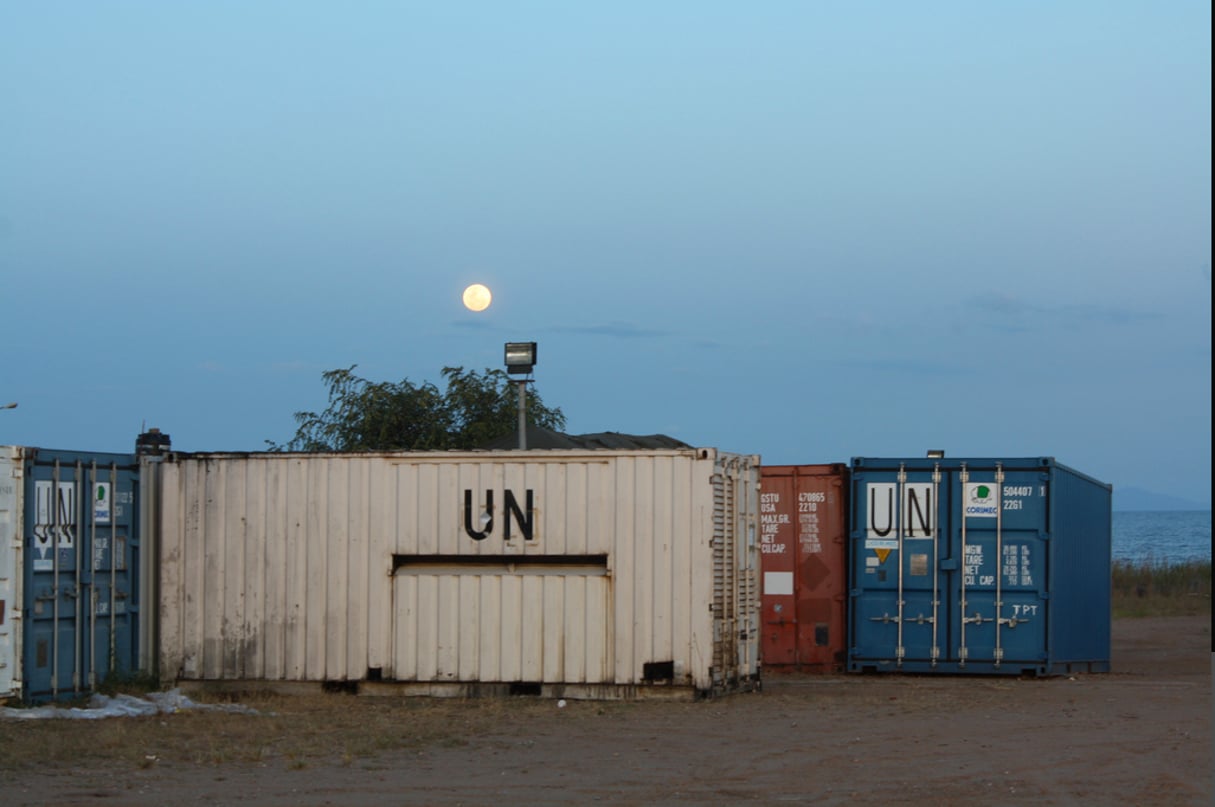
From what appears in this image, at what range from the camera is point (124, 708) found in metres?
16.2

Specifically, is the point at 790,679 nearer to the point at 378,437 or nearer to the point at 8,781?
the point at 8,781

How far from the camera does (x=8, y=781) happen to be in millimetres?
11727

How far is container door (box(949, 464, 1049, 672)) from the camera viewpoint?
20797mm

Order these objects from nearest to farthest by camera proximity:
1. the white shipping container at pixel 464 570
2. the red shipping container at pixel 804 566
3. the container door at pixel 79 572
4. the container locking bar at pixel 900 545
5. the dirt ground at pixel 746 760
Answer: the dirt ground at pixel 746 760 < the container door at pixel 79 572 < the white shipping container at pixel 464 570 < the container locking bar at pixel 900 545 < the red shipping container at pixel 804 566

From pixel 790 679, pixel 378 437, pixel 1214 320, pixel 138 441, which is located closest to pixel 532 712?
pixel 790 679

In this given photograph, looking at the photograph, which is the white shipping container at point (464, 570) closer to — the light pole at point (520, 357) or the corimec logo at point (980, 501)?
the light pole at point (520, 357)

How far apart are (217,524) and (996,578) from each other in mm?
9950

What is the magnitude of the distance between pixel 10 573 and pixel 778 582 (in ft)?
34.2

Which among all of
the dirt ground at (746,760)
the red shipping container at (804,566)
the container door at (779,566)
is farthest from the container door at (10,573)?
the container door at (779,566)

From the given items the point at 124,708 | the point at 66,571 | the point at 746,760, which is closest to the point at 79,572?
the point at 66,571

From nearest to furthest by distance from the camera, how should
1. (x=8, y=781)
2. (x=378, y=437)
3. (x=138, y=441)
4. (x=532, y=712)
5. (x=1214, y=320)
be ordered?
(x=1214, y=320)
(x=8, y=781)
(x=532, y=712)
(x=138, y=441)
(x=378, y=437)

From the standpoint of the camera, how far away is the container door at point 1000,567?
20.8m

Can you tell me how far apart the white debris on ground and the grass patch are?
3024 cm

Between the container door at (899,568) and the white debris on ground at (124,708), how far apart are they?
8648mm
